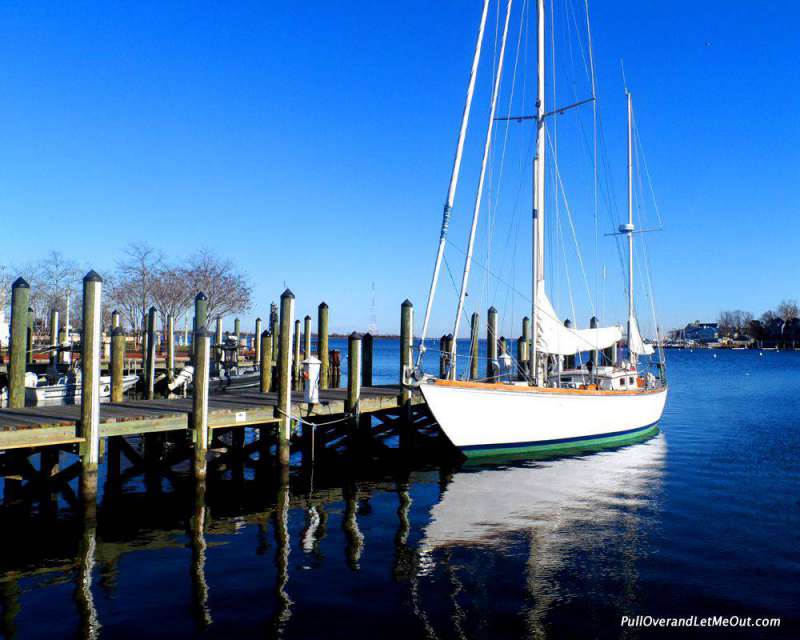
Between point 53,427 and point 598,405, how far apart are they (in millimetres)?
14834

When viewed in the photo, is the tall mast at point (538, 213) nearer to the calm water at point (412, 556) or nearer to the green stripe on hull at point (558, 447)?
the green stripe on hull at point (558, 447)

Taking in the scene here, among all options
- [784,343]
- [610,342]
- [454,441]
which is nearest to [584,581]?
[454,441]

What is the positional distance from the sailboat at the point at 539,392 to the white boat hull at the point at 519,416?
0.03 metres

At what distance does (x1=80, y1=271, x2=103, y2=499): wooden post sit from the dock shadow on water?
29.5 inches

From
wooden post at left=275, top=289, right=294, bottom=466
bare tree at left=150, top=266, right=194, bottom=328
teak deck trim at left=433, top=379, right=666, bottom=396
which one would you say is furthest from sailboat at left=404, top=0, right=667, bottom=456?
bare tree at left=150, top=266, right=194, bottom=328

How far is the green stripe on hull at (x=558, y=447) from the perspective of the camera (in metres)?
17.8

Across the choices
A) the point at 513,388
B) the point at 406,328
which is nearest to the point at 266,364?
the point at 406,328

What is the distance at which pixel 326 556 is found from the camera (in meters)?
10.3

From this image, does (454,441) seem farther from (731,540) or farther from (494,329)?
(494,329)

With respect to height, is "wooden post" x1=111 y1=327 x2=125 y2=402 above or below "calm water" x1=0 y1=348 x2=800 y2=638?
above

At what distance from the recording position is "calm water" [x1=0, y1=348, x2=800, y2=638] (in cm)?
804

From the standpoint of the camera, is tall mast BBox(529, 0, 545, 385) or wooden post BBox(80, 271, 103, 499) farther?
tall mast BBox(529, 0, 545, 385)

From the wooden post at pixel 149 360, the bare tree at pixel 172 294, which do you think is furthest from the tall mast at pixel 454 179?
the bare tree at pixel 172 294

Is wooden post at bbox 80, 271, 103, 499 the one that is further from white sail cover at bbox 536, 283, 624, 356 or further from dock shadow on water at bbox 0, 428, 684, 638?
white sail cover at bbox 536, 283, 624, 356
